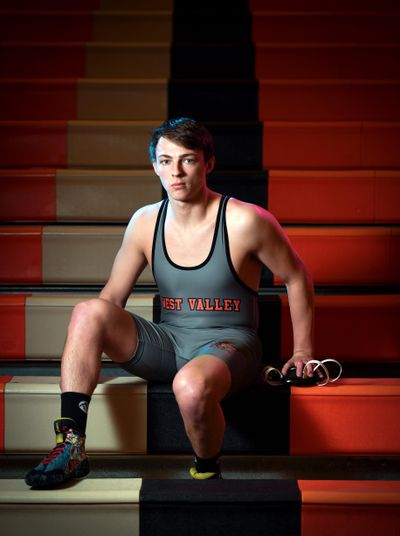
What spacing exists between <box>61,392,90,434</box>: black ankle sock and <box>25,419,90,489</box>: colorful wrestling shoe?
0.01 meters

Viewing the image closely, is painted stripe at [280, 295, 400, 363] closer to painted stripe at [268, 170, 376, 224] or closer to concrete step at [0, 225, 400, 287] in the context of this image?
concrete step at [0, 225, 400, 287]

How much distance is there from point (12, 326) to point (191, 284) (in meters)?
0.55

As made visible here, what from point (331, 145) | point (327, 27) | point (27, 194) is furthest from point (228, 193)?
point (327, 27)

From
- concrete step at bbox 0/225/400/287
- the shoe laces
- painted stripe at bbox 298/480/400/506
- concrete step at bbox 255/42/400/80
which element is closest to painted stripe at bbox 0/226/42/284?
concrete step at bbox 0/225/400/287

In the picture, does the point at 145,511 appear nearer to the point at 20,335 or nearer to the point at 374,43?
the point at 20,335

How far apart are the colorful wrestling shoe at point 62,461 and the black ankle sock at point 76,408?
1 cm

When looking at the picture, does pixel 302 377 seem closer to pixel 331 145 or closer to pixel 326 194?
pixel 326 194

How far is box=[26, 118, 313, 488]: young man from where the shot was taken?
1.74 meters

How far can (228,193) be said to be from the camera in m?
2.41

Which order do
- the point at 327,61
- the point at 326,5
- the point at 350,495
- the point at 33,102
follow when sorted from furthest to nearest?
the point at 326,5, the point at 327,61, the point at 33,102, the point at 350,495

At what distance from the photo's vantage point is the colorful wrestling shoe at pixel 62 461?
5.03 feet

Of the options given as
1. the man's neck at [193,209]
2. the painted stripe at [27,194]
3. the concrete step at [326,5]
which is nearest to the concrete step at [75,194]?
the painted stripe at [27,194]

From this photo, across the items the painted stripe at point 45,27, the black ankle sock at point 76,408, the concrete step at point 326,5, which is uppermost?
the concrete step at point 326,5

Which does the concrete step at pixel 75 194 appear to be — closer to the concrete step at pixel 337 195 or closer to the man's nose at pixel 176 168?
the concrete step at pixel 337 195
